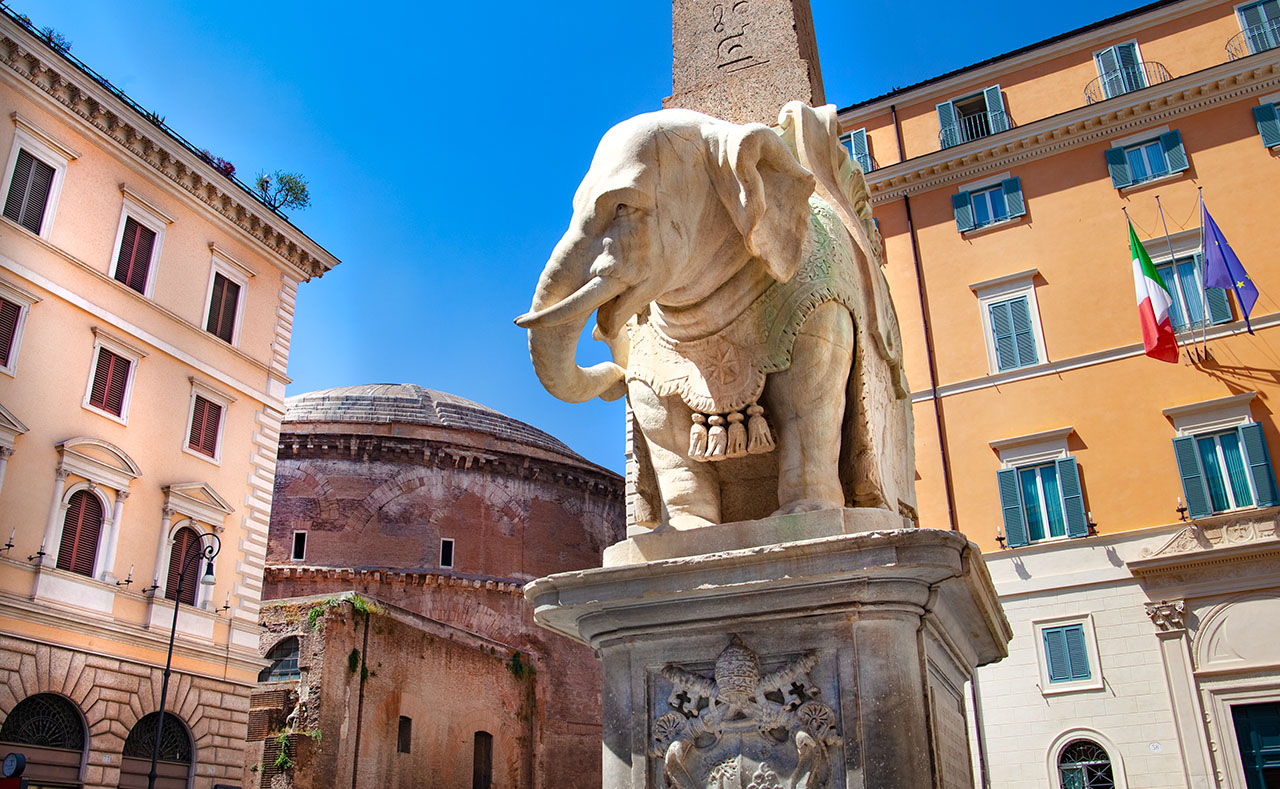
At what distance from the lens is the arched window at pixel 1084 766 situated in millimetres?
16516

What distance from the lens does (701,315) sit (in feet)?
11.1

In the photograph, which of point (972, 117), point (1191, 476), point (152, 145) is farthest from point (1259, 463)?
point (152, 145)

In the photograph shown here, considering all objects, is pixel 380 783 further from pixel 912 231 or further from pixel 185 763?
pixel 912 231

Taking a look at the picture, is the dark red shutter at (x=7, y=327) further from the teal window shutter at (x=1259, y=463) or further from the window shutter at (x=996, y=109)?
the teal window shutter at (x=1259, y=463)

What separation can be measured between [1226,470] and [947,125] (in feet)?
28.9

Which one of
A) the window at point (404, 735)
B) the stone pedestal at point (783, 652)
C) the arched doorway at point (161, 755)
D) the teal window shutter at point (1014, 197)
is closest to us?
the stone pedestal at point (783, 652)

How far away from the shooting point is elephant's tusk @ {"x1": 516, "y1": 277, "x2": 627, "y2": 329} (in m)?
2.92

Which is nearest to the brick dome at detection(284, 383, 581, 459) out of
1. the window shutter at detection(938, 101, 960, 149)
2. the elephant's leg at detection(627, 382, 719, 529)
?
the window shutter at detection(938, 101, 960, 149)

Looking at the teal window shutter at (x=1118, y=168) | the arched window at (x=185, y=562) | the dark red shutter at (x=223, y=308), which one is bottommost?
the arched window at (x=185, y=562)

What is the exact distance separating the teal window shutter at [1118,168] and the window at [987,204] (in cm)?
160

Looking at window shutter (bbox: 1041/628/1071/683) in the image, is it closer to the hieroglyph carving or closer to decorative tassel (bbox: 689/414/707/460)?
decorative tassel (bbox: 689/414/707/460)

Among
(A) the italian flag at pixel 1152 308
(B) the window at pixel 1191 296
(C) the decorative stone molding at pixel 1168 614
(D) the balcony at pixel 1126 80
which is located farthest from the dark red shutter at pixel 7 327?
(D) the balcony at pixel 1126 80

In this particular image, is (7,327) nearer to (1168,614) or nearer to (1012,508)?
(1012,508)

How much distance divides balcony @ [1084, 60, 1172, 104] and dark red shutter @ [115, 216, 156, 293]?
18711 mm
